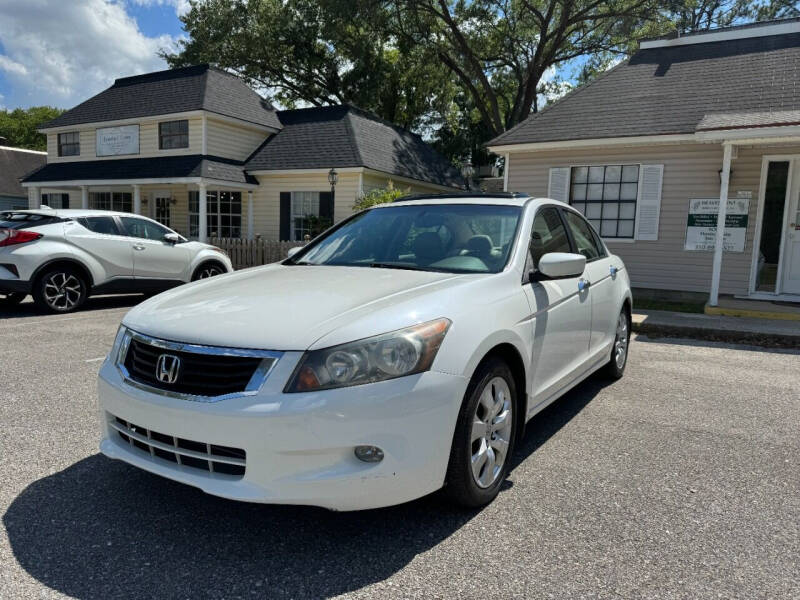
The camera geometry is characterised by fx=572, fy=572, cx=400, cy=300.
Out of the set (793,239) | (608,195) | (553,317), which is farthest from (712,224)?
(553,317)

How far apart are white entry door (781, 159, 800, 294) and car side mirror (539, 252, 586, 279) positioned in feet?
29.3

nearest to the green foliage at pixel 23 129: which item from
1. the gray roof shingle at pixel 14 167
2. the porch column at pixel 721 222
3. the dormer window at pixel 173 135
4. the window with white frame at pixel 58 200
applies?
the gray roof shingle at pixel 14 167

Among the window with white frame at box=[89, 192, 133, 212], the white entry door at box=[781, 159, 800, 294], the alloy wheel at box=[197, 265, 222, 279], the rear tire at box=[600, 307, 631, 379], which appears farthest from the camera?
the window with white frame at box=[89, 192, 133, 212]

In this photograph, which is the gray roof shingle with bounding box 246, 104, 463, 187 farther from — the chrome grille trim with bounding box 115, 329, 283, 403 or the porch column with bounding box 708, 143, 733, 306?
the chrome grille trim with bounding box 115, 329, 283, 403

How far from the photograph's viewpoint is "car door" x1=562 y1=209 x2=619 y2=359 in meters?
4.38

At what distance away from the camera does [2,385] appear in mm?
4797

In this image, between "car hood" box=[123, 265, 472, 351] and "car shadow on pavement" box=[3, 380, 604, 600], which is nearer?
"car shadow on pavement" box=[3, 380, 604, 600]

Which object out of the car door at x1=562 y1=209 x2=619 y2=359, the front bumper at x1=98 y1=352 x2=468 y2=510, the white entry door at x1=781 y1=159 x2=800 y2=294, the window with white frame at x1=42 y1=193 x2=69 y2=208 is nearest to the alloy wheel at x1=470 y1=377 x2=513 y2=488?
the front bumper at x1=98 y1=352 x2=468 y2=510

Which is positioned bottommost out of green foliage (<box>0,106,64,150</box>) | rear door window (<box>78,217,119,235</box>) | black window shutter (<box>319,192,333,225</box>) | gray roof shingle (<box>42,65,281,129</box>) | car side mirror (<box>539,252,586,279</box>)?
car side mirror (<box>539,252,586,279</box>)

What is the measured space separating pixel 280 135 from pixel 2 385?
1702 centimetres

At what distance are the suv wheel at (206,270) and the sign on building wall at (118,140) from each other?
38.3ft

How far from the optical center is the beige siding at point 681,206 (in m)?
10.4

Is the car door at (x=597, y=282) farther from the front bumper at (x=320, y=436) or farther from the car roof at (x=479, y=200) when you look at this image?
the front bumper at (x=320, y=436)

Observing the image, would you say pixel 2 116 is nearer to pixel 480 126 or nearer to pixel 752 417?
pixel 480 126
